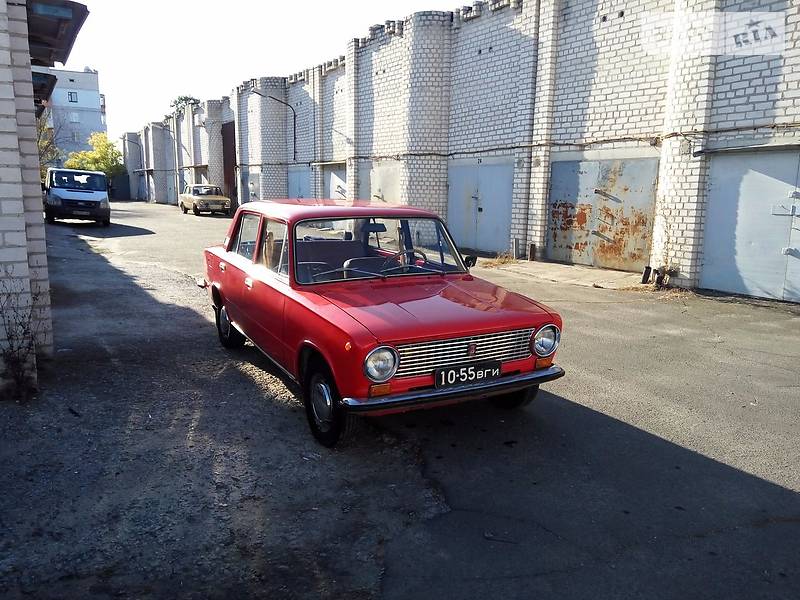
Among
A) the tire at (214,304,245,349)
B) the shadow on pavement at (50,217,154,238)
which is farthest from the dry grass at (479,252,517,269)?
the shadow on pavement at (50,217,154,238)

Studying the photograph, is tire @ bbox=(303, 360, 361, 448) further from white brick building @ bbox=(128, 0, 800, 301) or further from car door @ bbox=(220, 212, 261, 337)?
white brick building @ bbox=(128, 0, 800, 301)

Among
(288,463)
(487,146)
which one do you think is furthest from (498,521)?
(487,146)

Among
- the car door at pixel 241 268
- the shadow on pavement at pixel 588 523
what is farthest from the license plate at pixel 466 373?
the car door at pixel 241 268

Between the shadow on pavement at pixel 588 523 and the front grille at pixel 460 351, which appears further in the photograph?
the front grille at pixel 460 351

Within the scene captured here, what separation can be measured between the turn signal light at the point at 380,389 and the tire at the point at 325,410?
232mm

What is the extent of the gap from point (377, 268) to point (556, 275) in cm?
830

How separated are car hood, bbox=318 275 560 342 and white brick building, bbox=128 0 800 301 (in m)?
7.12

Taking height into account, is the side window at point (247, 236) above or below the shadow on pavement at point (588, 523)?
above

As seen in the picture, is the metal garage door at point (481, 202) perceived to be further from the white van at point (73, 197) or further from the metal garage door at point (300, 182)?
the white van at point (73, 197)

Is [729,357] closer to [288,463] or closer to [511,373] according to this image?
[511,373]

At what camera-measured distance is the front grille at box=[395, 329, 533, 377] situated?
3758 mm

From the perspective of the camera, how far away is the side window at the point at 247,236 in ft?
18.3

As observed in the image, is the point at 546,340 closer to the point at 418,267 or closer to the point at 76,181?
the point at 418,267

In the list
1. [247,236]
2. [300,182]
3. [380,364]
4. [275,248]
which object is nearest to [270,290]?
[275,248]
